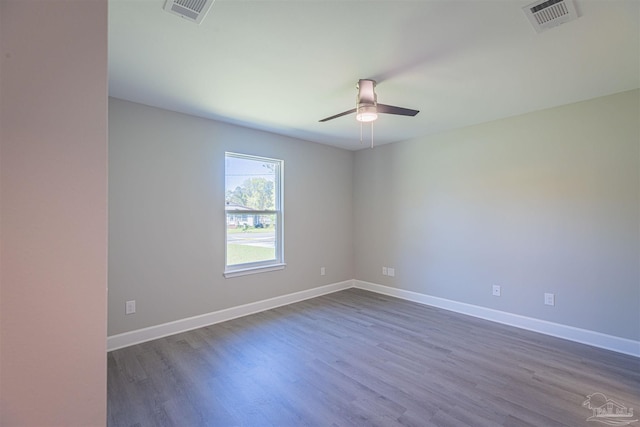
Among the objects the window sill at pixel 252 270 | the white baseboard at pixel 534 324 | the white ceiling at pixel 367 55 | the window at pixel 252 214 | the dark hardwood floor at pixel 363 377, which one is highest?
the white ceiling at pixel 367 55

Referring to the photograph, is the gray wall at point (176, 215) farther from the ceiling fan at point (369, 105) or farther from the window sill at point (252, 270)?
the ceiling fan at point (369, 105)

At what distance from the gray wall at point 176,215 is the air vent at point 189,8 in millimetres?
1702

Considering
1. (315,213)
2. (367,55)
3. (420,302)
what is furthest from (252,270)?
(367,55)

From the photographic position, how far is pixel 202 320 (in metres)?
3.47

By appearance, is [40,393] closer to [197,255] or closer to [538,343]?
[197,255]

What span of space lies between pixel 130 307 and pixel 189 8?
2.76 meters

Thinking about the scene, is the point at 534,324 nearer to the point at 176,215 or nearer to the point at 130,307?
the point at 176,215

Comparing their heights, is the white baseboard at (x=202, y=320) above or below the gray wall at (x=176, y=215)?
below

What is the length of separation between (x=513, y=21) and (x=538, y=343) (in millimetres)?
2977

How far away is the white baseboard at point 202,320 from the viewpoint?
116 inches

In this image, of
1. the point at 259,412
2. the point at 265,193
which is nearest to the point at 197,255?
the point at 265,193

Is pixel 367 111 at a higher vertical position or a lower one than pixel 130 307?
higher

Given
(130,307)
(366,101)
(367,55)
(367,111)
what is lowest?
(130,307)

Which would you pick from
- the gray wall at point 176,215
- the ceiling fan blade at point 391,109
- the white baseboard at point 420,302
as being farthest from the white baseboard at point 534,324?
the ceiling fan blade at point 391,109
